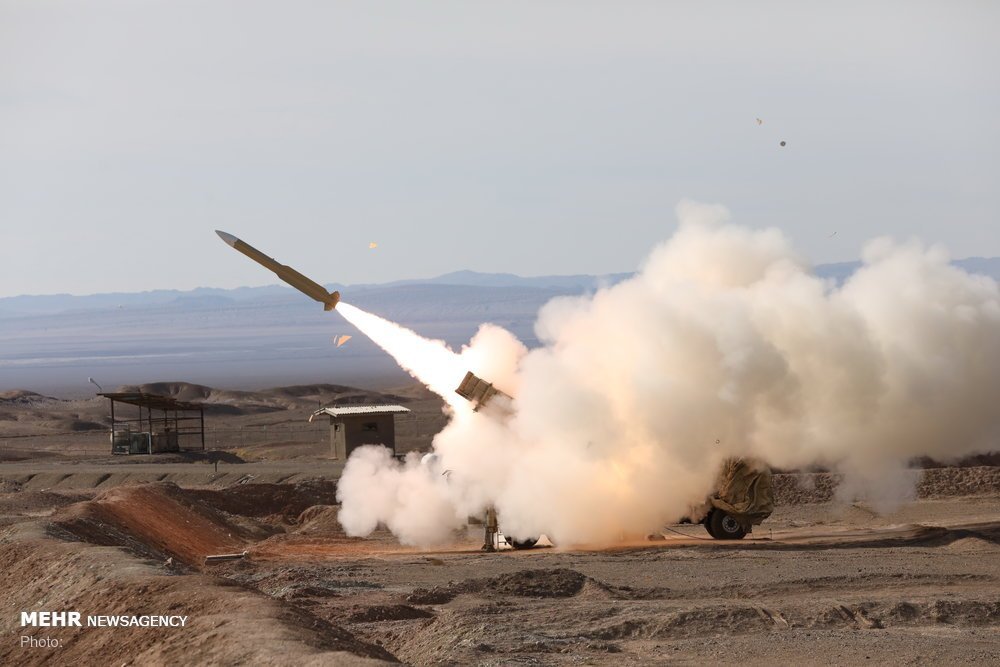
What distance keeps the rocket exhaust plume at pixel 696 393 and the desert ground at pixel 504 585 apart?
1.33 m

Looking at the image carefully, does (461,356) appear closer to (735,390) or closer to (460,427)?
(460,427)

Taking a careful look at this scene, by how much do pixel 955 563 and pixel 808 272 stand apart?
9528 mm

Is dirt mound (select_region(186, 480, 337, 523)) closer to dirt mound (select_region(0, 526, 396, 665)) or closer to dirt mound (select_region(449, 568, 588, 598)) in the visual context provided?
dirt mound (select_region(0, 526, 396, 665))

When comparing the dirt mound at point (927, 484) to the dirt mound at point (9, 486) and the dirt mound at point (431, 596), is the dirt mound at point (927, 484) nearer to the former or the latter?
the dirt mound at point (431, 596)

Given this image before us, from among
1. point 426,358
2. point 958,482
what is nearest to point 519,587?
point 426,358

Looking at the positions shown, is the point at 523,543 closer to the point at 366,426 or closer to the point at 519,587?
the point at 519,587

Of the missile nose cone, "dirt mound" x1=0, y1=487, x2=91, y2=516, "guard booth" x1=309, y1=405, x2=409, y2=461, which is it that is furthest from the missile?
"guard booth" x1=309, y1=405, x2=409, y2=461

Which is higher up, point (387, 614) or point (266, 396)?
point (387, 614)

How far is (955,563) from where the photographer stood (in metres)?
29.6

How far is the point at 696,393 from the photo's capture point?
33500 mm

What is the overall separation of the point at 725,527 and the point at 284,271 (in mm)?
12776

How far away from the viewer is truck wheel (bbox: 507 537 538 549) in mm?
34719

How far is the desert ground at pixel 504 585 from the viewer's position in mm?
21062

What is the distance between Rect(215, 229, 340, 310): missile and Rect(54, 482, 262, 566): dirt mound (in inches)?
266
